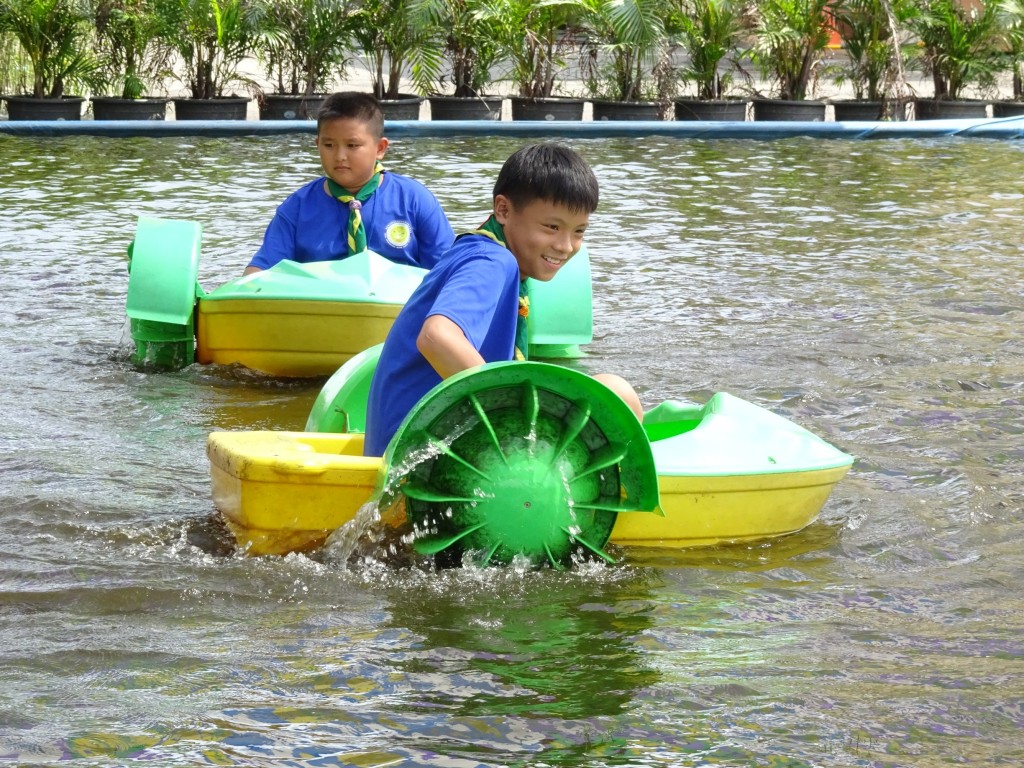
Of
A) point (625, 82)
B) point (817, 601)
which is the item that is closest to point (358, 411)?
point (817, 601)

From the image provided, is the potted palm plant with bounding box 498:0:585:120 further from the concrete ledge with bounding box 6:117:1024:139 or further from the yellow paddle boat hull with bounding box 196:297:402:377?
the yellow paddle boat hull with bounding box 196:297:402:377

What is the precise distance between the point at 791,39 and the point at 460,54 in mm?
3182

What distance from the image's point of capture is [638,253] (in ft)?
24.2

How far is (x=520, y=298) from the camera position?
3.14 m

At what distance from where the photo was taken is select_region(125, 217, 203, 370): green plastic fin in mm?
4980

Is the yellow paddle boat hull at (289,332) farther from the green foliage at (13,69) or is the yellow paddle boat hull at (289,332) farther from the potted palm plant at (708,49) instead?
the green foliage at (13,69)

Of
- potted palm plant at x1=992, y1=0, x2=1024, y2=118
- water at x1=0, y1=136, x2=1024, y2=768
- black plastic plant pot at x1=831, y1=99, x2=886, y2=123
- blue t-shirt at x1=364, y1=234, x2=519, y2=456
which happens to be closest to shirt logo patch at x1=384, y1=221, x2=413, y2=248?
water at x1=0, y1=136, x2=1024, y2=768

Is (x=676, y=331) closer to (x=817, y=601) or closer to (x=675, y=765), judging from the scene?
(x=817, y=601)

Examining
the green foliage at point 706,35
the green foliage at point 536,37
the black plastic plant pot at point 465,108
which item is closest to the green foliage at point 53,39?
the black plastic plant pot at point 465,108

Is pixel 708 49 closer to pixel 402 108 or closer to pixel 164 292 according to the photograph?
pixel 402 108

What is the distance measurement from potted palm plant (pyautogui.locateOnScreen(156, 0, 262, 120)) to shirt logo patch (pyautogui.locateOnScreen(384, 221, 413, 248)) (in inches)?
317

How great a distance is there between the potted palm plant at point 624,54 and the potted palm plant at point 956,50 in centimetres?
252

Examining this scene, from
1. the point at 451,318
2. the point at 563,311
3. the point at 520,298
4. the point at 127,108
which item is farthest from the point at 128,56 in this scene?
the point at 451,318

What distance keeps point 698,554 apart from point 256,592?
0.99 meters
